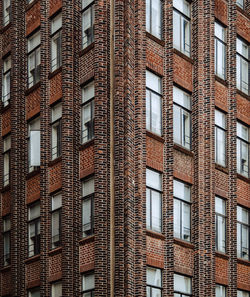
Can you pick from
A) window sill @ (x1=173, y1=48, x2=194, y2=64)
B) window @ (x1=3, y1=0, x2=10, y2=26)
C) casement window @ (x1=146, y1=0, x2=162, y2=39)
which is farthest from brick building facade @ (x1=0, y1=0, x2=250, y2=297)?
window @ (x1=3, y1=0, x2=10, y2=26)

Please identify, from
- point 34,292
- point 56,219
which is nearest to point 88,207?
point 56,219

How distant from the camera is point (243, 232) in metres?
45.7

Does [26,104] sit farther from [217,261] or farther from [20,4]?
[217,261]

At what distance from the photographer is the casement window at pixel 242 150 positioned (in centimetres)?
4625

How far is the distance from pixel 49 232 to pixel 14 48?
962 centimetres

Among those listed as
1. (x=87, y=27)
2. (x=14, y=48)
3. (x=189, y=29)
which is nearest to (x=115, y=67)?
(x=87, y=27)

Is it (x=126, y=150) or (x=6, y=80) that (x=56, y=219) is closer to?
(x=126, y=150)

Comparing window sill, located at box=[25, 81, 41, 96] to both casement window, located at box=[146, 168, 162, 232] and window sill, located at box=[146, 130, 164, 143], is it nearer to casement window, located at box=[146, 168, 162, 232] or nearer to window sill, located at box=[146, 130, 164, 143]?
window sill, located at box=[146, 130, 164, 143]

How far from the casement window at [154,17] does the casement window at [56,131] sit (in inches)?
196

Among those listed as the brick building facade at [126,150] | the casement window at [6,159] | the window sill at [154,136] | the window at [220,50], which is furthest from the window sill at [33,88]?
the window at [220,50]

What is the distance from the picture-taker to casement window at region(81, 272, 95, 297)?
39031 mm

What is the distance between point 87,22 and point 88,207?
7670mm

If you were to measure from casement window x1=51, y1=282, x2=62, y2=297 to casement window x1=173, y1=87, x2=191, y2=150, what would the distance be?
7570 mm

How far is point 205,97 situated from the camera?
4375 centimetres
